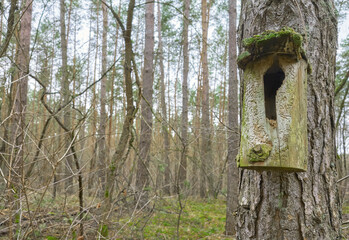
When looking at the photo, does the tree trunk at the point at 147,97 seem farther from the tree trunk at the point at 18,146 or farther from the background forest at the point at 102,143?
the tree trunk at the point at 18,146

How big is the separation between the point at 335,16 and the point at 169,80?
16738 mm

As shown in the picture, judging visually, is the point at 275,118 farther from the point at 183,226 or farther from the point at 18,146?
the point at 183,226

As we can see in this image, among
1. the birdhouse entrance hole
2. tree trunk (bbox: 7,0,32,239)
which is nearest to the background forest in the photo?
tree trunk (bbox: 7,0,32,239)

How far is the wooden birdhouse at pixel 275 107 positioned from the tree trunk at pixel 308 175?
0.47 feet

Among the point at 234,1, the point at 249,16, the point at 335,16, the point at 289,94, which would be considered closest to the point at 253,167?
the point at 289,94

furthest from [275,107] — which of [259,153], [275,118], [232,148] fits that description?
[232,148]

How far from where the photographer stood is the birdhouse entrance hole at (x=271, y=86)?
1537 mm

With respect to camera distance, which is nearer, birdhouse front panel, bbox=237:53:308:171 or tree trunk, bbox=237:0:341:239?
birdhouse front panel, bbox=237:53:308:171

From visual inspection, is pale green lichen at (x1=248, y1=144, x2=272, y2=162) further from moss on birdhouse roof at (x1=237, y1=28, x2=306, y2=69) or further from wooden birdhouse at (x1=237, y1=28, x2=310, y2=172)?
moss on birdhouse roof at (x1=237, y1=28, x2=306, y2=69)

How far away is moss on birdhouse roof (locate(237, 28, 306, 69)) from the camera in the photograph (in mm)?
1364

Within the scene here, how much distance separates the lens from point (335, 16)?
70.7 inches

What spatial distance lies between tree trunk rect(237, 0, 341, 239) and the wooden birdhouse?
14 centimetres

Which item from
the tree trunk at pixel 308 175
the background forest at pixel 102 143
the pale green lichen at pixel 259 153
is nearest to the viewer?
the pale green lichen at pixel 259 153

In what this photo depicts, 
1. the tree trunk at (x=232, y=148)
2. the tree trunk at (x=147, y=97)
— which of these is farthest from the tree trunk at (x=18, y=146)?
the tree trunk at (x=232, y=148)
